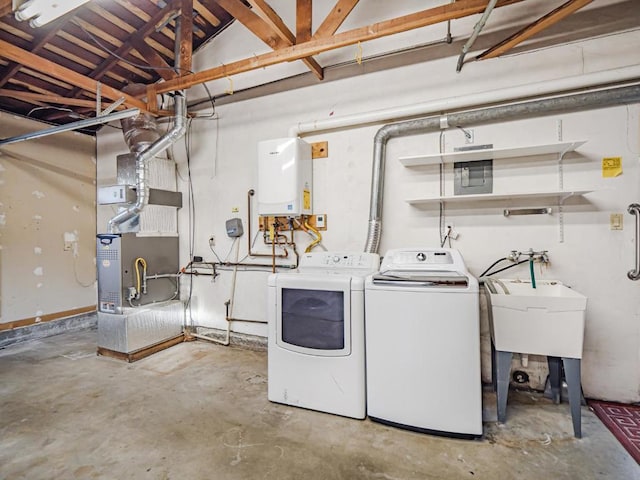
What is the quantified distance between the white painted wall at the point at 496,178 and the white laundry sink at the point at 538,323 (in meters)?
0.52

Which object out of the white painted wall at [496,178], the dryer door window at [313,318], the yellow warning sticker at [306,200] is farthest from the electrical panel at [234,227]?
the dryer door window at [313,318]

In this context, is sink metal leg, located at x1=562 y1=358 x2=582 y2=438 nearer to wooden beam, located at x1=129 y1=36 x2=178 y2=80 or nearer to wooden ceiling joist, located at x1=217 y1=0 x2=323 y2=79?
wooden ceiling joist, located at x1=217 y1=0 x2=323 y2=79

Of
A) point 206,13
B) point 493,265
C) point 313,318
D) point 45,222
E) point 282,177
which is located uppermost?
point 206,13

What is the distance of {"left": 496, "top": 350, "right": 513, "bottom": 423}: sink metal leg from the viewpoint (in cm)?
213

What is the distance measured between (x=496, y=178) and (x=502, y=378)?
157cm

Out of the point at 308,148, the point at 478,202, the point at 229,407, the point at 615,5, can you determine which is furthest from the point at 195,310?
the point at 615,5

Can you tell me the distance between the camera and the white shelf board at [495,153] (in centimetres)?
229

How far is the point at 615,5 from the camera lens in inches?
92.5

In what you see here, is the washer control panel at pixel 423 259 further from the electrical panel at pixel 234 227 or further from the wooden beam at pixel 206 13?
the wooden beam at pixel 206 13

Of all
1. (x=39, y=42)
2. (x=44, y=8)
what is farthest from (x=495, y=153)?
(x=39, y=42)

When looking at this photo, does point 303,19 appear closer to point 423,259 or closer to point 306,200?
point 306,200

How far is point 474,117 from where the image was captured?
2594 millimetres

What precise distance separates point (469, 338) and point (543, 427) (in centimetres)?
88

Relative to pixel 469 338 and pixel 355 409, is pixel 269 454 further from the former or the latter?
pixel 469 338
